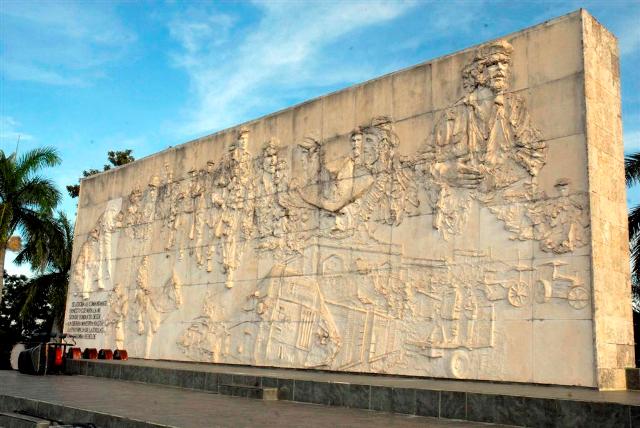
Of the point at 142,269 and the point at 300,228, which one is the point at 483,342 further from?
the point at 142,269

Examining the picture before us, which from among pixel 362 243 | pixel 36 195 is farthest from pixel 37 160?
pixel 362 243

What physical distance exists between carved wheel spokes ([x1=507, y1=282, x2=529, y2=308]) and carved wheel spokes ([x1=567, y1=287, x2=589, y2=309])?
1.79ft

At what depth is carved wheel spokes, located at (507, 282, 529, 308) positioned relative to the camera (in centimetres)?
826

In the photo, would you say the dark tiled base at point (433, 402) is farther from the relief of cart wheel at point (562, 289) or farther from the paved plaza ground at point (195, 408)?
the relief of cart wheel at point (562, 289)

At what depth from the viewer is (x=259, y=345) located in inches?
458

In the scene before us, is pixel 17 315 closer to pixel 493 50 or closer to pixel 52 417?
pixel 52 417

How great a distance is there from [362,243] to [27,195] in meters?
11.7

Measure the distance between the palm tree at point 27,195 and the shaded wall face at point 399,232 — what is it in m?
5.32

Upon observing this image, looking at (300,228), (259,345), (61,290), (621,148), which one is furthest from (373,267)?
(61,290)

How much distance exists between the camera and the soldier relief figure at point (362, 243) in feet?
28.2

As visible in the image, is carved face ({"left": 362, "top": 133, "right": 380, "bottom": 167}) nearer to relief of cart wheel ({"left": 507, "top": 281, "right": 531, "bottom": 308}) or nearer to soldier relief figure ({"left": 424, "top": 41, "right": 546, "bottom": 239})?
soldier relief figure ({"left": 424, "top": 41, "right": 546, "bottom": 239})

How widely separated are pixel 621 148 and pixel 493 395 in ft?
13.4

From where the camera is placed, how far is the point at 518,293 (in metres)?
8.32

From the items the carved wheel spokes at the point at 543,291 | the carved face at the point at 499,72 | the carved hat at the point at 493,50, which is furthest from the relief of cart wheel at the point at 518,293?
the carved hat at the point at 493,50
